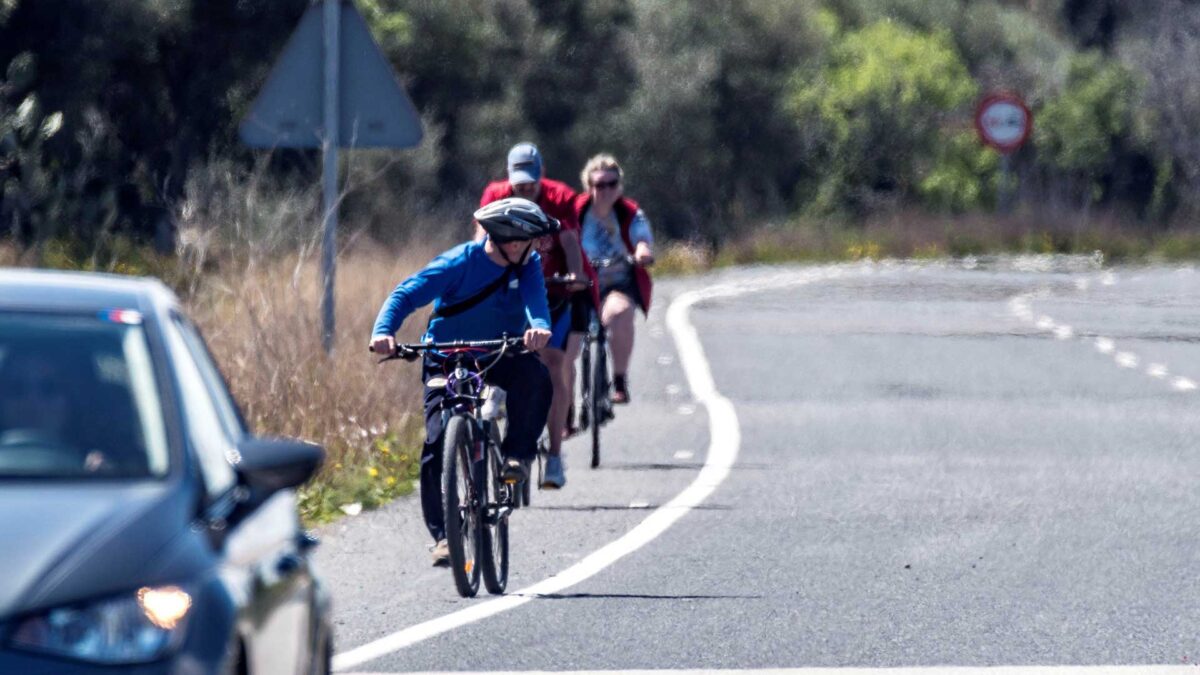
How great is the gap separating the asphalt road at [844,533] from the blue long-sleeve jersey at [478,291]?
955 millimetres

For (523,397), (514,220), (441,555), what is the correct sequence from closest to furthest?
(441,555) → (514,220) → (523,397)

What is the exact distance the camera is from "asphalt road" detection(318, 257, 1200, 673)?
849 centimetres

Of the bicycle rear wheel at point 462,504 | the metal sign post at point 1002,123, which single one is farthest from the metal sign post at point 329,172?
the metal sign post at point 1002,123

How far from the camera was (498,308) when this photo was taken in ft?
34.2

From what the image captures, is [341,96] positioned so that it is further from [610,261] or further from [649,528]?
[649,528]

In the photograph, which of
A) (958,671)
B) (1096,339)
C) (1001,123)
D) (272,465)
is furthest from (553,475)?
(1001,123)

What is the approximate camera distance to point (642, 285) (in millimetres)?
15898

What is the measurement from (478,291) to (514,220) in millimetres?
378

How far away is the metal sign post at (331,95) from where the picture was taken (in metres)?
13.8

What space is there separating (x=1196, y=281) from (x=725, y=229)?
12.8 m

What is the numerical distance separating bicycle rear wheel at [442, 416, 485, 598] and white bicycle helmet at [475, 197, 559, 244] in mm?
819

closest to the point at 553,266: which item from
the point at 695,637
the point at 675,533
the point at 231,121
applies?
the point at 675,533

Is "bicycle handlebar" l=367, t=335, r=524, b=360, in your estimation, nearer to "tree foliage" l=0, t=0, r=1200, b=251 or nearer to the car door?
the car door

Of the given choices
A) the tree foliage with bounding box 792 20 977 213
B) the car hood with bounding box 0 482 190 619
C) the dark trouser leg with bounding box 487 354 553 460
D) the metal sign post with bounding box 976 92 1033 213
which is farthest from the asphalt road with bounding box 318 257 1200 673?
the tree foliage with bounding box 792 20 977 213
